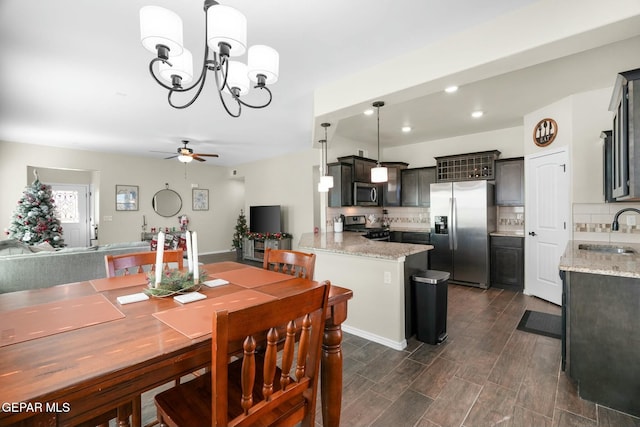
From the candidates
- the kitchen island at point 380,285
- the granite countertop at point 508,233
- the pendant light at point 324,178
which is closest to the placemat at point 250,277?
the kitchen island at point 380,285

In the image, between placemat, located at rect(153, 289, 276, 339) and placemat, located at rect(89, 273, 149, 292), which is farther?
placemat, located at rect(89, 273, 149, 292)

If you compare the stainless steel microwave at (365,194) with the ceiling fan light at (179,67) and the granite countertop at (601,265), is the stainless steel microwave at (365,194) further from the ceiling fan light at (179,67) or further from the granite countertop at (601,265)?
the ceiling fan light at (179,67)

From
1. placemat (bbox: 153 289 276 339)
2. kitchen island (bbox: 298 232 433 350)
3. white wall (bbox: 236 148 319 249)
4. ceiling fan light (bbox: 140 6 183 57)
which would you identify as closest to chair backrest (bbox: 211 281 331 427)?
placemat (bbox: 153 289 276 339)

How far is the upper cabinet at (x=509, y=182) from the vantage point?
455 centimetres

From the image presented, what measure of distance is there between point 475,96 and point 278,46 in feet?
8.43

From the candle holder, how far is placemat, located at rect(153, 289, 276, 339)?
0.21 meters

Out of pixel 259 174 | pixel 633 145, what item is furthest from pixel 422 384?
pixel 259 174

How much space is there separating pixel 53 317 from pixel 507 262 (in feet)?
17.1

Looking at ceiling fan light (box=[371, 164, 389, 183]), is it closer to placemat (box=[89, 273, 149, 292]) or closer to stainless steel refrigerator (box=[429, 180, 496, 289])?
stainless steel refrigerator (box=[429, 180, 496, 289])

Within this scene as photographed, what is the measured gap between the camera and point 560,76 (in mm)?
3049

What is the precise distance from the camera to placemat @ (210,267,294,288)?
1754 mm

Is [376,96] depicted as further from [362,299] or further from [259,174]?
[259,174]

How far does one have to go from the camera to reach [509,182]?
15.3 feet

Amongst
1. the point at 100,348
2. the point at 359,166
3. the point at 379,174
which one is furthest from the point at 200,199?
the point at 100,348
